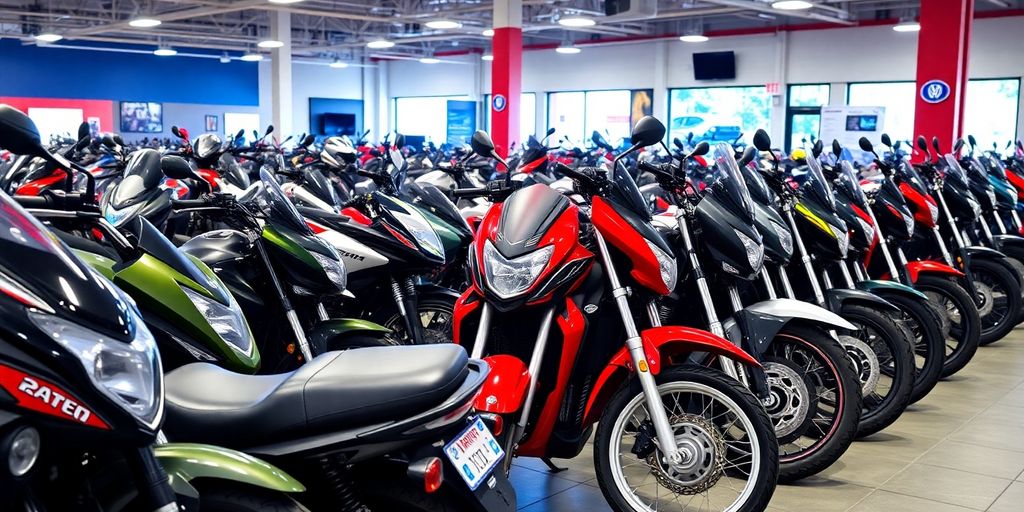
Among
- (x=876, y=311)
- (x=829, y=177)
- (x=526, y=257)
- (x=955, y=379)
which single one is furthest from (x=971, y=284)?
(x=526, y=257)

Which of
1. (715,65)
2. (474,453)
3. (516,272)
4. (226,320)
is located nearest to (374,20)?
(715,65)

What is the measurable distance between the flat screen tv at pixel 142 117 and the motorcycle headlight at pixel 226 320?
24427 millimetres

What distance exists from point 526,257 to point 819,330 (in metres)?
1.18

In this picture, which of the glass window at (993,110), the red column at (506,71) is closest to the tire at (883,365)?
the red column at (506,71)

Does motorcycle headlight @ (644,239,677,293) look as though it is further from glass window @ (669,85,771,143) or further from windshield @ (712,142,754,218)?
glass window @ (669,85,771,143)

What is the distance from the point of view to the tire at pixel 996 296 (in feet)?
19.4

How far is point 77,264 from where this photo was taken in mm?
1439

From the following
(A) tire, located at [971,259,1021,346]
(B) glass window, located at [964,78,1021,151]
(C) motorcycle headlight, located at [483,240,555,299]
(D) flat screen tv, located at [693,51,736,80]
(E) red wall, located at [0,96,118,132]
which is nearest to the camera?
(C) motorcycle headlight, located at [483,240,555,299]

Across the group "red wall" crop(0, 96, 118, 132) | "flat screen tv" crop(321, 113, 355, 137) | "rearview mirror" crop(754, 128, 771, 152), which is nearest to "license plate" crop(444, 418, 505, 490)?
"rearview mirror" crop(754, 128, 771, 152)

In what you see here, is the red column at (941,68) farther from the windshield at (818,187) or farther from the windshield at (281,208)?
the windshield at (281,208)

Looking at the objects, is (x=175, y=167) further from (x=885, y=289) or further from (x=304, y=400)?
(x=885, y=289)

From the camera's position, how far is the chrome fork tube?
2883 millimetres

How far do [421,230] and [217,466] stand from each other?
2.54 meters

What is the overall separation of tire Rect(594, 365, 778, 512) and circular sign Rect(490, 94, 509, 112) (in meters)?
12.0
